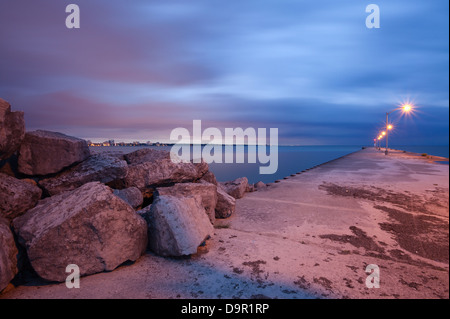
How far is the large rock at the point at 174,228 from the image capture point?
4.12 m

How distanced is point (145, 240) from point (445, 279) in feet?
16.1

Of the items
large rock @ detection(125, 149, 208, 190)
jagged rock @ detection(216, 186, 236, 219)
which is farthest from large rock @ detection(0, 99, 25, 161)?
jagged rock @ detection(216, 186, 236, 219)

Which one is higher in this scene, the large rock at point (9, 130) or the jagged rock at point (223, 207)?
the large rock at point (9, 130)

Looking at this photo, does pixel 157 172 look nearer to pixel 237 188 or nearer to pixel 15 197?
→ pixel 15 197

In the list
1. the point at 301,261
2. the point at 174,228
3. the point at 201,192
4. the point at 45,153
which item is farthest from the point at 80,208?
the point at 301,261

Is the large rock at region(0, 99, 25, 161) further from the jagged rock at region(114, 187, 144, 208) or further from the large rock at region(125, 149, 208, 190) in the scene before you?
the large rock at region(125, 149, 208, 190)

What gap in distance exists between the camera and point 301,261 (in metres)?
4.15

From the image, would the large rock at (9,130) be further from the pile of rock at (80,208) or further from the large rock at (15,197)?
the large rock at (15,197)

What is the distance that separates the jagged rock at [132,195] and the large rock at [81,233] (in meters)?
1.10

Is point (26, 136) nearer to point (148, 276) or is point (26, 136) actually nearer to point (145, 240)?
point (145, 240)

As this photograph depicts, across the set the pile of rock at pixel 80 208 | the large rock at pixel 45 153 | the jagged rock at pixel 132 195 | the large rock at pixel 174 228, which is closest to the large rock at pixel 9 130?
the pile of rock at pixel 80 208

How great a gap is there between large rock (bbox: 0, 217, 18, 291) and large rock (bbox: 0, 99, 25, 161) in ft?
4.59

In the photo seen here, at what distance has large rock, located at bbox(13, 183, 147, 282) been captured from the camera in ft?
11.4
